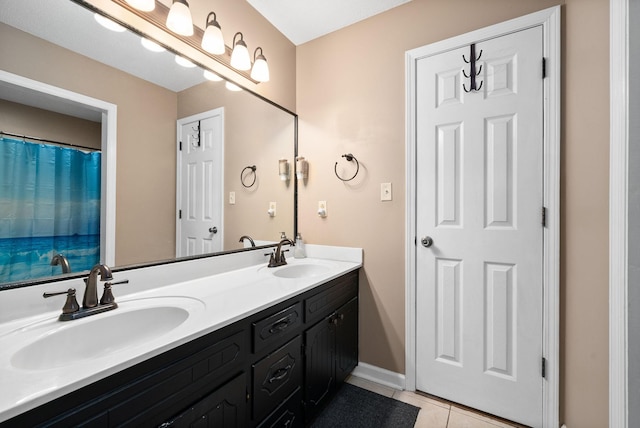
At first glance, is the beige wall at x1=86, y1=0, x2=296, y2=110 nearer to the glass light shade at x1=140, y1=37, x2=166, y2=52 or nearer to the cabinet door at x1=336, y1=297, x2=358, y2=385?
the glass light shade at x1=140, y1=37, x2=166, y2=52

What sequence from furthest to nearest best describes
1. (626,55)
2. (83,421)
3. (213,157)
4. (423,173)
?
(423,173)
(213,157)
(626,55)
(83,421)

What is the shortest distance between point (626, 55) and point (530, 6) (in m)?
0.75

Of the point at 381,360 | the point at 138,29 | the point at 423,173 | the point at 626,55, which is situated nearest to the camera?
the point at 626,55

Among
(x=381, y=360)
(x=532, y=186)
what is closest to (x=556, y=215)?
(x=532, y=186)

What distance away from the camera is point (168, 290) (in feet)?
4.17

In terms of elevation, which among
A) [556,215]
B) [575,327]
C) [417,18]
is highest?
[417,18]

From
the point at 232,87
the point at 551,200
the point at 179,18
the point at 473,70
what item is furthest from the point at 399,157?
the point at 179,18

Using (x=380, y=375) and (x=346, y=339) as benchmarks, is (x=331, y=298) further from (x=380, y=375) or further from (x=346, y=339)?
(x=380, y=375)

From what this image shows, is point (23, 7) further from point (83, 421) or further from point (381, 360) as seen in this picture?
point (381, 360)

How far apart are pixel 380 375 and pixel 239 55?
7.16ft

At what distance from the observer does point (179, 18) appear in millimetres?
1267

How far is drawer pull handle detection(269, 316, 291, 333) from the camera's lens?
1153 millimetres

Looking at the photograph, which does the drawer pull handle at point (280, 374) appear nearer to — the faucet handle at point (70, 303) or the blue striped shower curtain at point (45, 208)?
the faucet handle at point (70, 303)

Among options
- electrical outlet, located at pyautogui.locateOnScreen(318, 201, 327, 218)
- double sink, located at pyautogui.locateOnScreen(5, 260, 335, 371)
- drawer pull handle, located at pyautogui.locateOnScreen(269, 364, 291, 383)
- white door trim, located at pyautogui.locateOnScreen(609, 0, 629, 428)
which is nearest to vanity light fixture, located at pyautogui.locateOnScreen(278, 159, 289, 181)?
electrical outlet, located at pyautogui.locateOnScreen(318, 201, 327, 218)
